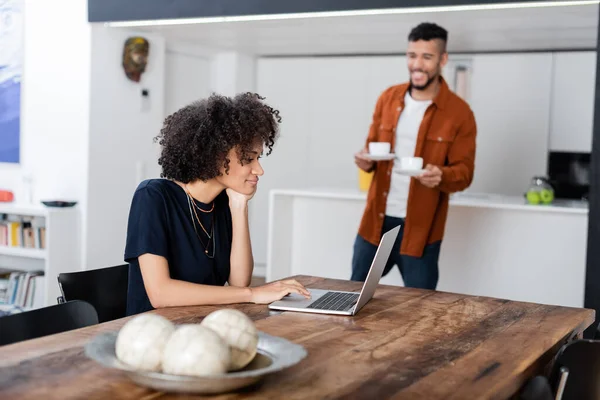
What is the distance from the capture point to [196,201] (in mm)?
2582

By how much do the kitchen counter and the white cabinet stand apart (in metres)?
1.60

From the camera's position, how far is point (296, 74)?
24.8 ft

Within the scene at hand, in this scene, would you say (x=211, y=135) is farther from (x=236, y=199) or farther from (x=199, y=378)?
(x=199, y=378)

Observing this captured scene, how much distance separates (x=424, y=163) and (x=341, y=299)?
1.63 metres

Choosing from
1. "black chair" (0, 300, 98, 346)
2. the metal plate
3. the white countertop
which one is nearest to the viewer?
the metal plate

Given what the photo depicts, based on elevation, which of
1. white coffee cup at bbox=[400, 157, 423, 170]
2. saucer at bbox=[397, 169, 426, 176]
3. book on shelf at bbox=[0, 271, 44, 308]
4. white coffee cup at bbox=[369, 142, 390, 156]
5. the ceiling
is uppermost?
the ceiling

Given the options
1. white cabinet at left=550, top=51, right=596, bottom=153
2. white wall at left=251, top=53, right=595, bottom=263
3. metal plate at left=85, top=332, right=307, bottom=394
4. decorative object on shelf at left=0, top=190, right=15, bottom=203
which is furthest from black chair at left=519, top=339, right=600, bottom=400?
white wall at left=251, top=53, right=595, bottom=263

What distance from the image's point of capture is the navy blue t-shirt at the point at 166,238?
2.35 metres

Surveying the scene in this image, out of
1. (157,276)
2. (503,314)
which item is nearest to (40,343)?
(157,276)

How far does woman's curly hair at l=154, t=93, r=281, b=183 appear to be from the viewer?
8.05 ft

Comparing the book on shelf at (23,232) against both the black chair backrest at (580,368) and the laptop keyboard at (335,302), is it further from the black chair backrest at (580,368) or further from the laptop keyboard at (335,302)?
the black chair backrest at (580,368)

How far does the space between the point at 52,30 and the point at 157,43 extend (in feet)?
2.76

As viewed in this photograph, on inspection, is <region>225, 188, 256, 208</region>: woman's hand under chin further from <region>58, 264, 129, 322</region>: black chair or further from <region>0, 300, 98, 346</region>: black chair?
<region>0, 300, 98, 346</region>: black chair

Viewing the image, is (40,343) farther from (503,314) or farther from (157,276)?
(503,314)
